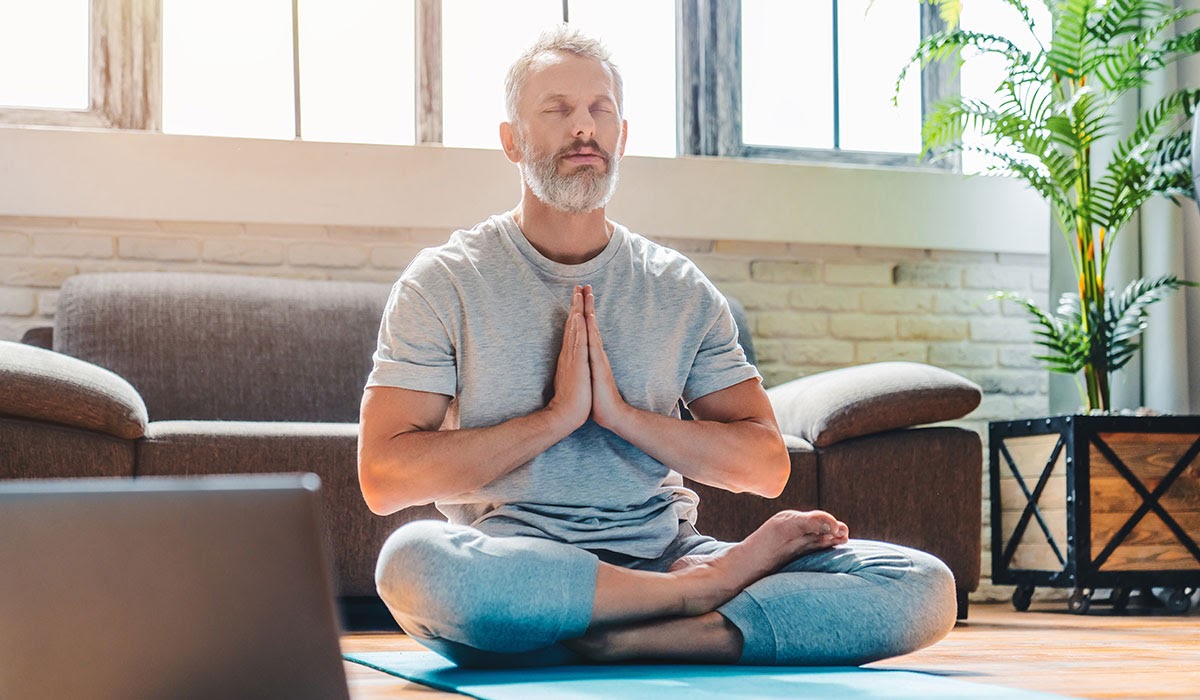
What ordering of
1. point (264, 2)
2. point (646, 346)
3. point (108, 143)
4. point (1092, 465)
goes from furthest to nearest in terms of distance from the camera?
point (264, 2), point (108, 143), point (1092, 465), point (646, 346)

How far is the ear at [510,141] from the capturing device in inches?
82.5

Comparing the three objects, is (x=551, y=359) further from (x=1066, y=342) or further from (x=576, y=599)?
(x=1066, y=342)

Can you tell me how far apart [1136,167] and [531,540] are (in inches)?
96.2

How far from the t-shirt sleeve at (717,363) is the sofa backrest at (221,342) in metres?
1.49

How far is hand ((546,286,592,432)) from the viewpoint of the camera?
185 centimetres

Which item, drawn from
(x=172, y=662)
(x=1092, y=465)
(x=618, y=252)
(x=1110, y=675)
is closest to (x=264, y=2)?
(x=618, y=252)

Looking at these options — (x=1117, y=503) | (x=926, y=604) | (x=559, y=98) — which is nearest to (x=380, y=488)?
(x=559, y=98)

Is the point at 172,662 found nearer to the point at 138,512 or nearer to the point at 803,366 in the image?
the point at 138,512

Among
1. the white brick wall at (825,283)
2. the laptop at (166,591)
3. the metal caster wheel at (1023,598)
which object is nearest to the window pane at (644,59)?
the white brick wall at (825,283)

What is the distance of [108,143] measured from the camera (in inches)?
141

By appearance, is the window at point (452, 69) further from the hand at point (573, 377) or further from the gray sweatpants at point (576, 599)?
the gray sweatpants at point (576, 599)

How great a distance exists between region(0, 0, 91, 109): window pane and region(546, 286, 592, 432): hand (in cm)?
237

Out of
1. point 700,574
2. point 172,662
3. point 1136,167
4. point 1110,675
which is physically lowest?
point 1110,675

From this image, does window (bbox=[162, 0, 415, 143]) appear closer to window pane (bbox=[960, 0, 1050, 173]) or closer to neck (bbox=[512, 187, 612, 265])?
window pane (bbox=[960, 0, 1050, 173])
